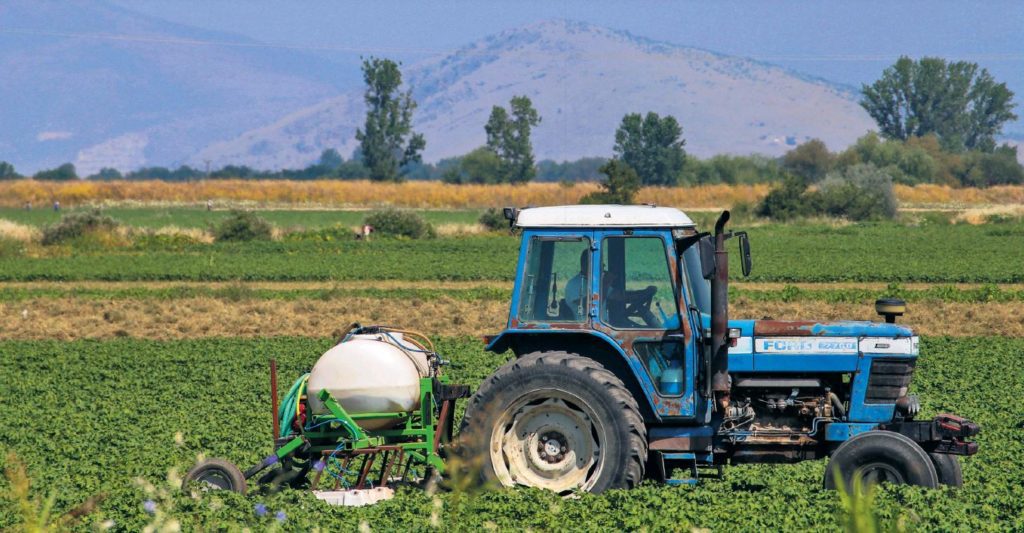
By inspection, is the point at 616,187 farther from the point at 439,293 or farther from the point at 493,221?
the point at 439,293

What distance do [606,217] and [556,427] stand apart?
1.65m

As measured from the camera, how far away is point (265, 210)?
7388cm

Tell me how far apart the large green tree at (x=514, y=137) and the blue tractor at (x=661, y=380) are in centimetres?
11342

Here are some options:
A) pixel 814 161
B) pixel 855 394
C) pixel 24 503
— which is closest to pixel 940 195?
pixel 814 161

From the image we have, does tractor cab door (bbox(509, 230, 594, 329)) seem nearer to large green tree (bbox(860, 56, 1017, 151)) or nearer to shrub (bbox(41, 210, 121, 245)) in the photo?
shrub (bbox(41, 210, 121, 245))

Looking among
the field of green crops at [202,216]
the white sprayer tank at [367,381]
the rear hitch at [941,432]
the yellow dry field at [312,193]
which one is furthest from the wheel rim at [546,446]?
the yellow dry field at [312,193]

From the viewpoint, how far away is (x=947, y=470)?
9609 millimetres

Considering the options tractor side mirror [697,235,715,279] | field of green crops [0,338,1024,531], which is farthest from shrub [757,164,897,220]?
tractor side mirror [697,235,715,279]

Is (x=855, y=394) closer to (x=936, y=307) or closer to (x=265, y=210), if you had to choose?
(x=936, y=307)

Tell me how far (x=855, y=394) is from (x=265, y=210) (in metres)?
67.0

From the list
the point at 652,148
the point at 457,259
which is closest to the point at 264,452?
the point at 457,259

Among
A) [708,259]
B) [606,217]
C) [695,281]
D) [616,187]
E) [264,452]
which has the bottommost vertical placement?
[264,452]

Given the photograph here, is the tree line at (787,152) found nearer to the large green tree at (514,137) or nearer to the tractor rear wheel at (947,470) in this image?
the large green tree at (514,137)

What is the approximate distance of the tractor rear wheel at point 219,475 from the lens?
9.60 m
